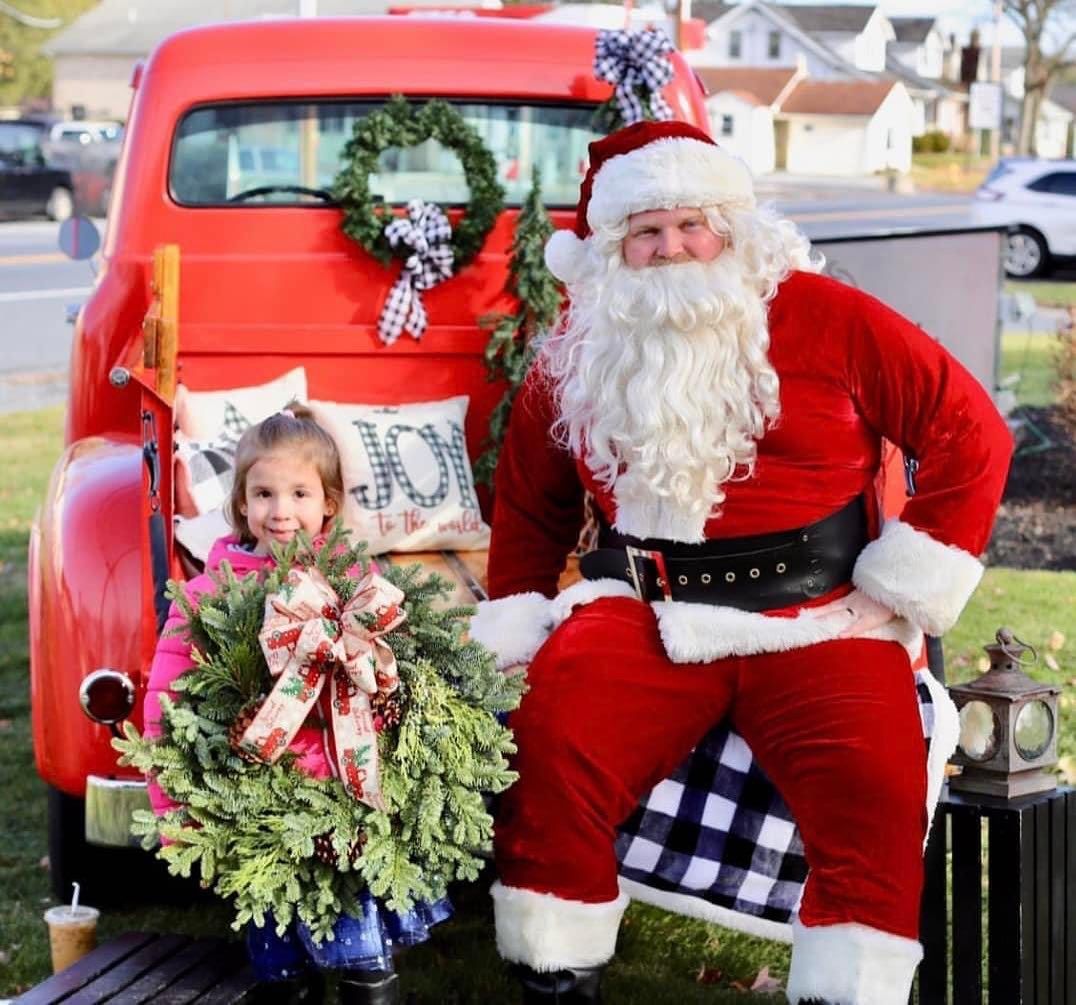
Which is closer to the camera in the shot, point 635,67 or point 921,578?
point 921,578

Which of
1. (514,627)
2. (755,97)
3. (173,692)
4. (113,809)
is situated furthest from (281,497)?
(755,97)

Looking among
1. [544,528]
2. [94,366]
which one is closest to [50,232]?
[94,366]

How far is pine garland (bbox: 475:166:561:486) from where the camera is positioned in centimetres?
511

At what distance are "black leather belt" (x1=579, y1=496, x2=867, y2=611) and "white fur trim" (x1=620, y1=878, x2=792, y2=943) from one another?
59 cm

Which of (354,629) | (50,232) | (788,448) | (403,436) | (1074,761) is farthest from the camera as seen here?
(50,232)

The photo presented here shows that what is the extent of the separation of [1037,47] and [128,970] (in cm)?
4282

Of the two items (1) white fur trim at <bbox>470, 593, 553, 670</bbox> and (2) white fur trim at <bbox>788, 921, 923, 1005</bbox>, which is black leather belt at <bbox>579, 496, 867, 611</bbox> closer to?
(1) white fur trim at <bbox>470, 593, 553, 670</bbox>

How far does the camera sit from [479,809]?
10.1 ft

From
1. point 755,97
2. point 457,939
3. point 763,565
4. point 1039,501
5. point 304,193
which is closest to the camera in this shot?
point 763,565

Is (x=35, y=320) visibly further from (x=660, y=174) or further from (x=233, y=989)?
(x=233, y=989)

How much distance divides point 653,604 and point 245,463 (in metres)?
0.87

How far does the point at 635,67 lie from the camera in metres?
5.36

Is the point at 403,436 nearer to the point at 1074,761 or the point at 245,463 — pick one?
the point at 245,463

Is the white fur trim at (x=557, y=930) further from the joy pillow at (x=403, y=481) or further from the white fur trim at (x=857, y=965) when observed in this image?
the joy pillow at (x=403, y=481)
